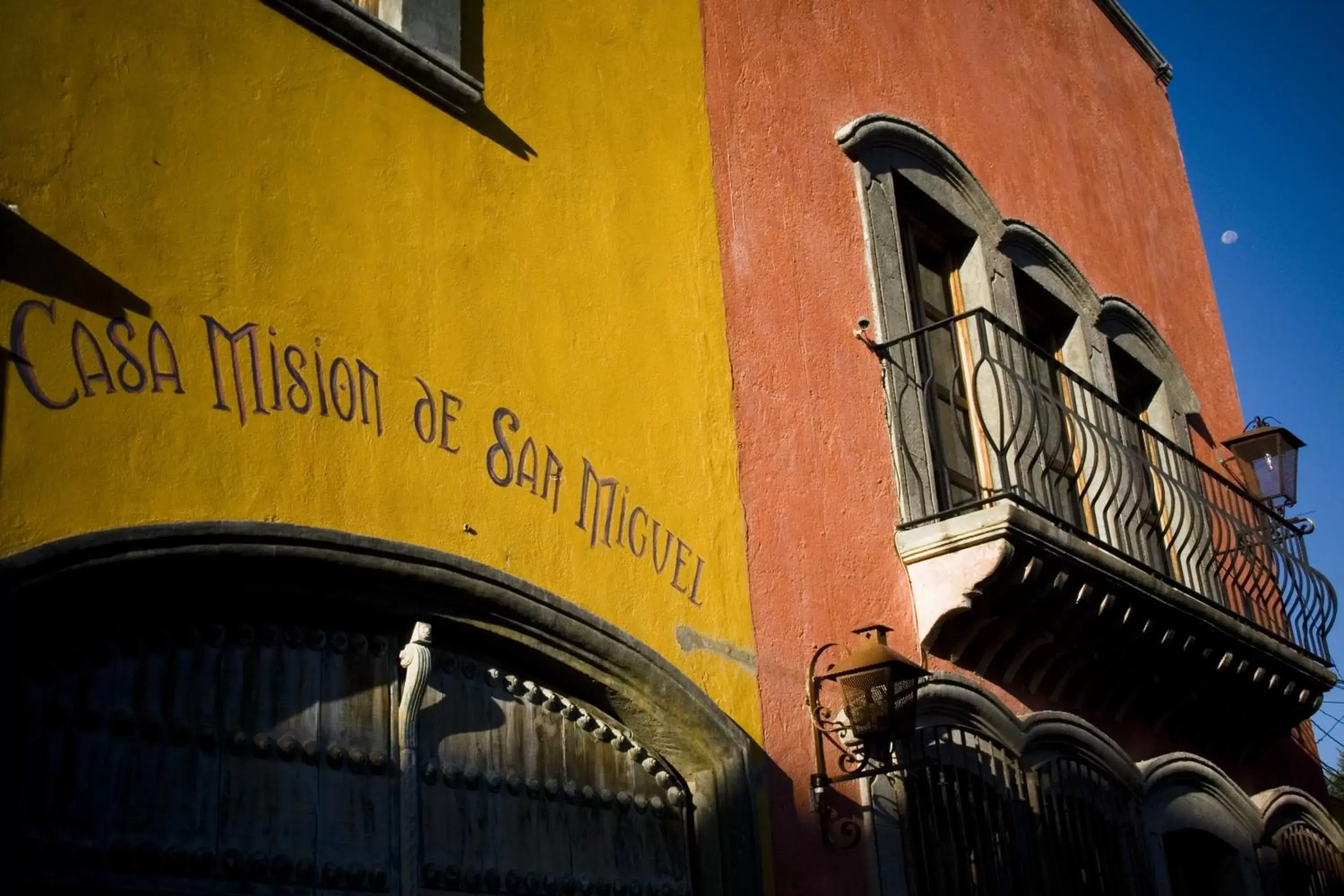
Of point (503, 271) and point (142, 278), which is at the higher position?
point (503, 271)

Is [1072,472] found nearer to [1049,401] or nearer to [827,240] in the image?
[1049,401]

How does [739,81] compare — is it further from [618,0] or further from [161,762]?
[161,762]

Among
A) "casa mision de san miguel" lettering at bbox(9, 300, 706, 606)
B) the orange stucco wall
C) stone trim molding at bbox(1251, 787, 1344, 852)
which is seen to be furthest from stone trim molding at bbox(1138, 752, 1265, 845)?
"casa mision de san miguel" lettering at bbox(9, 300, 706, 606)

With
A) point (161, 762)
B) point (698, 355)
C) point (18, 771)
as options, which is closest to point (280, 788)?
point (161, 762)

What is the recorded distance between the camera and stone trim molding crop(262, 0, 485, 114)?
4738mm

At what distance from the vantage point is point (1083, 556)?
6910 millimetres

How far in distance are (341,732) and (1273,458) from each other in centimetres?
734

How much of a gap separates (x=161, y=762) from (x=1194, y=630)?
5.63 metres

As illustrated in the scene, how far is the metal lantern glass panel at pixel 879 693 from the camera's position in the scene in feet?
17.9

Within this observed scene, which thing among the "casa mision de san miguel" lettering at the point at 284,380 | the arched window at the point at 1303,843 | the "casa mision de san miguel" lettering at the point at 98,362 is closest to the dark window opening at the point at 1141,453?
the arched window at the point at 1303,843

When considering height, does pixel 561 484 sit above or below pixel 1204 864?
above

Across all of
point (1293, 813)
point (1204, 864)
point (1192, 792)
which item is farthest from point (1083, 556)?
point (1293, 813)

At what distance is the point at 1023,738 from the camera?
6875 millimetres

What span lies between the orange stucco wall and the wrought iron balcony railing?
14.4 inches
